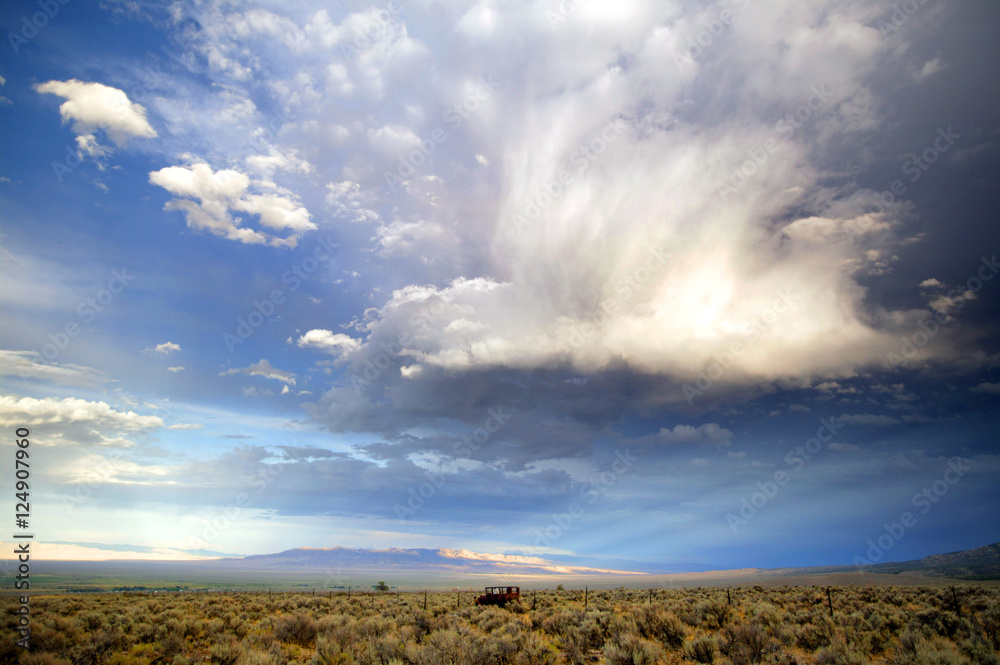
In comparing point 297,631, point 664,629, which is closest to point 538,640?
point 664,629

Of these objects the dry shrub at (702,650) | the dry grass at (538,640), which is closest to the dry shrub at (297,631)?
the dry grass at (538,640)

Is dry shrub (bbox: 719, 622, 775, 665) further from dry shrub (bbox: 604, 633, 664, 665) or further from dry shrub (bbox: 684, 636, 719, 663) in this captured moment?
dry shrub (bbox: 604, 633, 664, 665)

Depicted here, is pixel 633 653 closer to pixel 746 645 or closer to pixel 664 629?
pixel 746 645

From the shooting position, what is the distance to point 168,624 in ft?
70.9

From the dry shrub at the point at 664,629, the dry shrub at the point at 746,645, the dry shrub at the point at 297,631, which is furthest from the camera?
the dry shrub at the point at 297,631

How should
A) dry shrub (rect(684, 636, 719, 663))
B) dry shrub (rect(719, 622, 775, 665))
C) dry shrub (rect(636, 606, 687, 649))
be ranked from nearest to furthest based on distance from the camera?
dry shrub (rect(719, 622, 775, 665)) < dry shrub (rect(684, 636, 719, 663)) < dry shrub (rect(636, 606, 687, 649))

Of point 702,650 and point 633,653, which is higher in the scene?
point 633,653

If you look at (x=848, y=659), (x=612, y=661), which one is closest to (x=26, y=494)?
(x=612, y=661)

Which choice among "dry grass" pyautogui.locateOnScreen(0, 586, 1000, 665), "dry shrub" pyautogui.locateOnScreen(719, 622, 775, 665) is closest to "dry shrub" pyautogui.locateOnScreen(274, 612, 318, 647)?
"dry grass" pyautogui.locateOnScreen(0, 586, 1000, 665)

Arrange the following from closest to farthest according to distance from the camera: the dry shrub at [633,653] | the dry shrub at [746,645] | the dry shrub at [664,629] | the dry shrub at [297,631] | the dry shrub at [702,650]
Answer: the dry shrub at [746,645] < the dry shrub at [633,653] < the dry shrub at [702,650] < the dry shrub at [664,629] < the dry shrub at [297,631]

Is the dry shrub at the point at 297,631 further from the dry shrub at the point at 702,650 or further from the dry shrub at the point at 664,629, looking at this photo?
the dry shrub at the point at 702,650

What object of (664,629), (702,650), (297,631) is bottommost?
(297,631)

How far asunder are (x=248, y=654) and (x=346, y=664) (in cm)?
377

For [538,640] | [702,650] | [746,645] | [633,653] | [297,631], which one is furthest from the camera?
[297,631]
